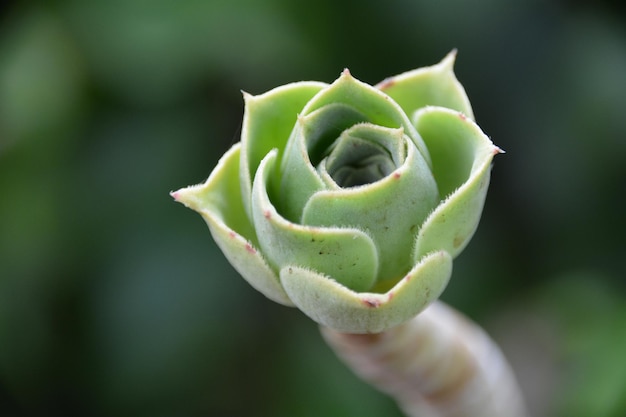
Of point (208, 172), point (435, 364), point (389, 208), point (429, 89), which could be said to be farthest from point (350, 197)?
point (208, 172)

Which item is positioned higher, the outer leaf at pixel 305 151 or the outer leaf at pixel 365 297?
Result: the outer leaf at pixel 305 151

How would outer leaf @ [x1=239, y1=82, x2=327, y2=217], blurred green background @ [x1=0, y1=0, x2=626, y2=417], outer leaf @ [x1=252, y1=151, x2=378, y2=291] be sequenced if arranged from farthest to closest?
blurred green background @ [x1=0, y1=0, x2=626, y2=417]
outer leaf @ [x1=239, y1=82, x2=327, y2=217]
outer leaf @ [x1=252, y1=151, x2=378, y2=291]

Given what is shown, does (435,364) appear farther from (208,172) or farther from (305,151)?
(208,172)

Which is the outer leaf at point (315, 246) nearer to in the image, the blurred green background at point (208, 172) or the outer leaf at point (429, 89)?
the outer leaf at point (429, 89)

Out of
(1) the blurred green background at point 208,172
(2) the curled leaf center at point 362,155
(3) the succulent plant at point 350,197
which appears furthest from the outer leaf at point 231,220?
(1) the blurred green background at point 208,172

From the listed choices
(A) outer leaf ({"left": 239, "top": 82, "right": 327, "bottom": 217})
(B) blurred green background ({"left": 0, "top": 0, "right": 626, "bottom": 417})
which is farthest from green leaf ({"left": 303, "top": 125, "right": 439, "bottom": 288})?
(B) blurred green background ({"left": 0, "top": 0, "right": 626, "bottom": 417})

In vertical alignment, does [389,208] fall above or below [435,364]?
above

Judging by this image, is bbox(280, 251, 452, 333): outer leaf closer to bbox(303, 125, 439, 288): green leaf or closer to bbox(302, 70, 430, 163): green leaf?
bbox(303, 125, 439, 288): green leaf
